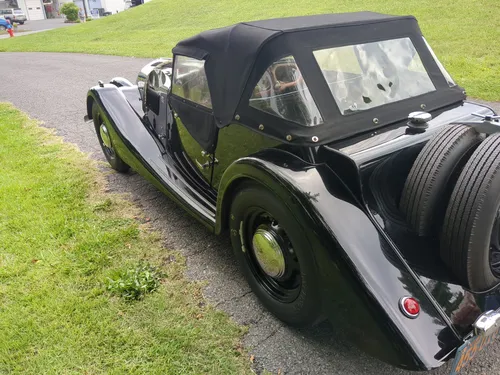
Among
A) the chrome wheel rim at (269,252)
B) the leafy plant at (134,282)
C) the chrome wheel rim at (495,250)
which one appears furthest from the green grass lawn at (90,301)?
the chrome wheel rim at (495,250)

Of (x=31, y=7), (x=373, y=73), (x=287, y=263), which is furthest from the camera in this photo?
(x=31, y=7)

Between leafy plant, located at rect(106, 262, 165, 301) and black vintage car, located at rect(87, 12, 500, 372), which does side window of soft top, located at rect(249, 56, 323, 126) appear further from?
leafy plant, located at rect(106, 262, 165, 301)

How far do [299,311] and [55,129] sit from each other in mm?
5971

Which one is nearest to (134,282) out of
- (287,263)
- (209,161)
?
(209,161)

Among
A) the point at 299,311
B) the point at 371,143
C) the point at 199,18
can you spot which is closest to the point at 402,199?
the point at 371,143

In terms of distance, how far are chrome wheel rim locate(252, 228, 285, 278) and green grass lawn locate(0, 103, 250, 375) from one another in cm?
45

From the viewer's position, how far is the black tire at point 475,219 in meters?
1.83

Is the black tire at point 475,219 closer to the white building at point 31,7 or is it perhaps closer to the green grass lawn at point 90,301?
the green grass lawn at point 90,301

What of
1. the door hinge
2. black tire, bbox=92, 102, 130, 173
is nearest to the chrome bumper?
the door hinge

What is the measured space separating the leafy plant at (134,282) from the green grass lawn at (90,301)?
36mm

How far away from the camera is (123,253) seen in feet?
11.0

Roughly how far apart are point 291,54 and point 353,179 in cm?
89

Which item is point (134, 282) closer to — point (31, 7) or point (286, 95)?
point (286, 95)

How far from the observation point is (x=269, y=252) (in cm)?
241
